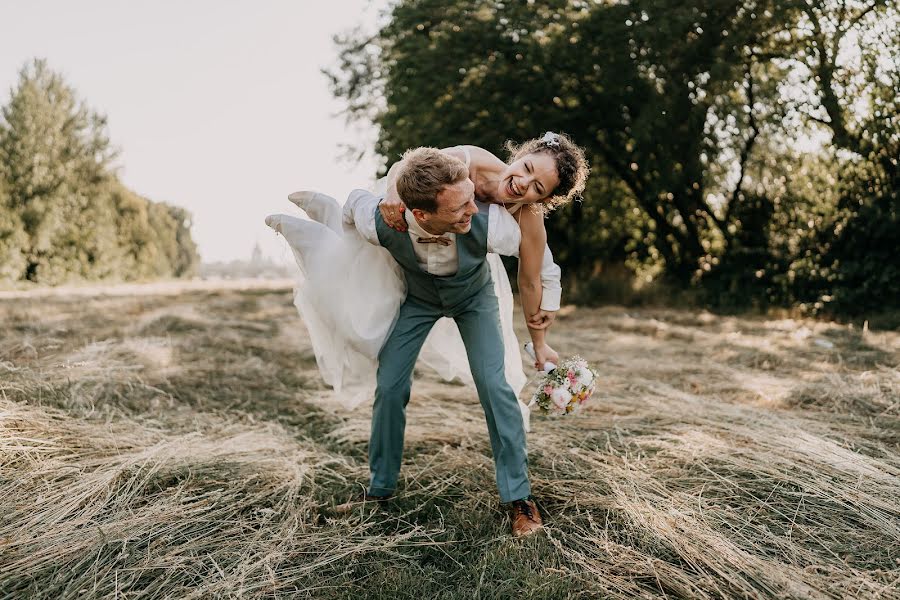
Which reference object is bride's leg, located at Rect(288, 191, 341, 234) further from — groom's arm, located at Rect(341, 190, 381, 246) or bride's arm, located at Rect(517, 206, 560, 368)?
bride's arm, located at Rect(517, 206, 560, 368)

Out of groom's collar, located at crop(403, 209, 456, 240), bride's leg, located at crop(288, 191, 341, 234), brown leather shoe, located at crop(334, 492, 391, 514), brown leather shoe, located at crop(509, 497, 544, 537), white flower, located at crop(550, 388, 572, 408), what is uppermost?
bride's leg, located at crop(288, 191, 341, 234)

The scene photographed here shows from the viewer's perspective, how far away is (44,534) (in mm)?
2121

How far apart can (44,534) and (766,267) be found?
9.94 metres

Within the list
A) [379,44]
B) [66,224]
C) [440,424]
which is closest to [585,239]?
[379,44]

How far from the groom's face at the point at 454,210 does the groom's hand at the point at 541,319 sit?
0.51 m

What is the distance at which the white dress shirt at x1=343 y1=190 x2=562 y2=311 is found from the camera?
7.61ft

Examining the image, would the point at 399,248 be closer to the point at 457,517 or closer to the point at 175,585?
the point at 457,517

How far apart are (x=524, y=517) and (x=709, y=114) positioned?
9.26m

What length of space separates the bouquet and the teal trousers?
0.15m

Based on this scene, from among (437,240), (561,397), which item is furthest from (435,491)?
(437,240)

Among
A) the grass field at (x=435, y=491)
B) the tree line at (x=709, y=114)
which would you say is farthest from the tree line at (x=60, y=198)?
the grass field at (x=435, y=491)

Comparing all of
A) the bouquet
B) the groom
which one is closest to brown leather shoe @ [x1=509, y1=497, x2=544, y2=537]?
the groom

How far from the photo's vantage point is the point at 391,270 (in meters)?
2.64

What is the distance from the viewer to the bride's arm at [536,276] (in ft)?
7.84
